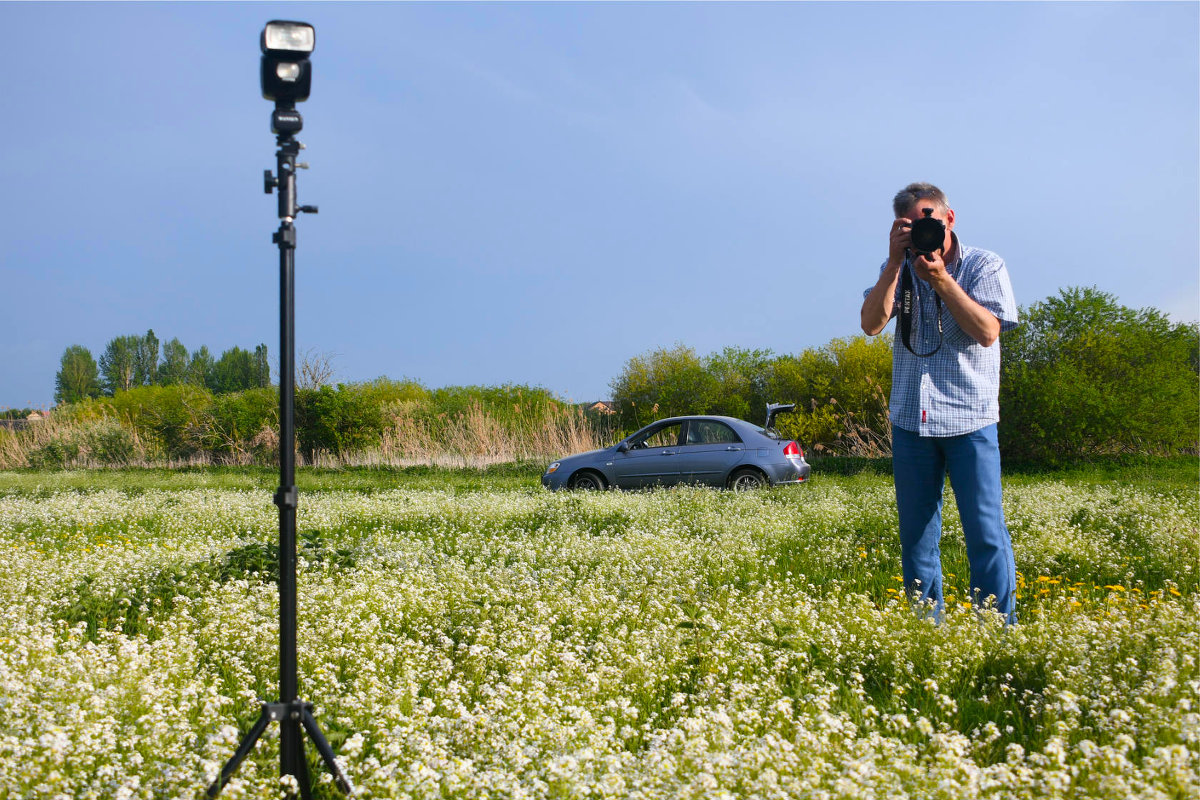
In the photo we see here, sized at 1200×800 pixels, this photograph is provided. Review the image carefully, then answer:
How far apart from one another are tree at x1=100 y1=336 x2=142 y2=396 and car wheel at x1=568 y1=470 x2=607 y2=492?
2521 inches

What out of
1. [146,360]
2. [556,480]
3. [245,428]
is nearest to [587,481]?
[556,480]

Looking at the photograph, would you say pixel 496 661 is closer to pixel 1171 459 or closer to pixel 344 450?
pixel 1171 459

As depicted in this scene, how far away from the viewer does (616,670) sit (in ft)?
12.2

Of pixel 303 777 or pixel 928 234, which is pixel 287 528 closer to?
pixel 303 777

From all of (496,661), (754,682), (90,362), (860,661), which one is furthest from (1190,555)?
(90,362)

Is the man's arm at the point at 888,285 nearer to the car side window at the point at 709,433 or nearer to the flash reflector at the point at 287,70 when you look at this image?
the flash reflector at the point at 287,70

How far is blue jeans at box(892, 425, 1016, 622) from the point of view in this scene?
13.3 feet

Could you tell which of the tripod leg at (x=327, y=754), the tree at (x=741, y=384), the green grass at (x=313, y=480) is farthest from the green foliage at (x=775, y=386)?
the tripod leg at (x=327, y=754)

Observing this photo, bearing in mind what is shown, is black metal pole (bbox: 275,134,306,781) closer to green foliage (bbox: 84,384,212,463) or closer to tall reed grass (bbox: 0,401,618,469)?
tall reed grass (bbox: 0,401,618,469)

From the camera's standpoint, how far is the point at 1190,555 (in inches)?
252

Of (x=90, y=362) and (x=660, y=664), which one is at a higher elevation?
(x=90, y=362)

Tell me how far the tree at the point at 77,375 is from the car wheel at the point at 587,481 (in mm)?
64587

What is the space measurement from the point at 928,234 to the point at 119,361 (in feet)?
250

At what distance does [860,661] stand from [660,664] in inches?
38.9
